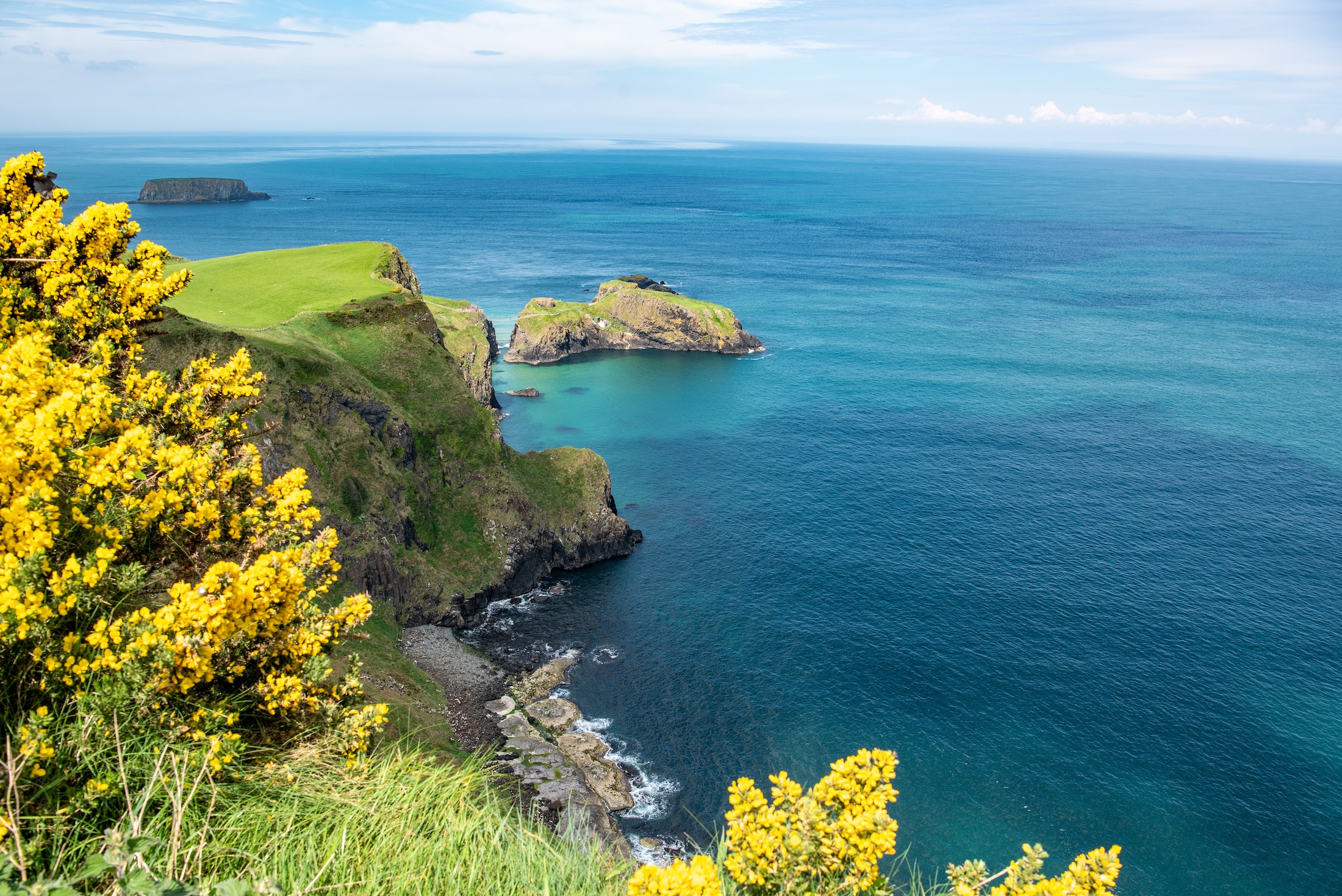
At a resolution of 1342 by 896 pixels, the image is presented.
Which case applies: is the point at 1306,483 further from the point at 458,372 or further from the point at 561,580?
the point at 458,372

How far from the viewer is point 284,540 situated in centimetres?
1647

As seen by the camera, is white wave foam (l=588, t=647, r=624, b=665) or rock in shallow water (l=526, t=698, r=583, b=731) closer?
rock in shallow water (l=526, t=698, r=583, b=731)

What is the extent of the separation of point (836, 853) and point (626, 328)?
512ft

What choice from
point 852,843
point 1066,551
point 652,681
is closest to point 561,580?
point 652,681

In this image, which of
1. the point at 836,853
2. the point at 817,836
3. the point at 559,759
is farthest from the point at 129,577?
the point at 559,759

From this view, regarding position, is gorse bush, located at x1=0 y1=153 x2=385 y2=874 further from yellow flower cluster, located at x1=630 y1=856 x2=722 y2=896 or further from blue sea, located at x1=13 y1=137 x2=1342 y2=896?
blue sea, located at x1=13 y1=137 x2=1342 y2=896

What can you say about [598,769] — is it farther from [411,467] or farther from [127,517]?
[127,517]

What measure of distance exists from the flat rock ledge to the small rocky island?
A: 100024 millimetres

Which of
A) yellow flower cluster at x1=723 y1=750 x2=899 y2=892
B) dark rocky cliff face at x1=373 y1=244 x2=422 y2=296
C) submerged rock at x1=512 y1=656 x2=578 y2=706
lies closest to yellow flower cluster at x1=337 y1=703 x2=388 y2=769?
yellow flower cluster at x1=723 y1=750 x2=899 y2=892

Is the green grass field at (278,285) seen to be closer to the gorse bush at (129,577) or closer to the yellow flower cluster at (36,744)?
the gorse bush at (129,577)

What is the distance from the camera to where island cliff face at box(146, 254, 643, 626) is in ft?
215

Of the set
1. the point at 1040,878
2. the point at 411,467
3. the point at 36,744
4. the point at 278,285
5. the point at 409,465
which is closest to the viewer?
the point at 36,744

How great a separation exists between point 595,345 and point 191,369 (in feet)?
470

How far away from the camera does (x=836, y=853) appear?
12.5 meters
